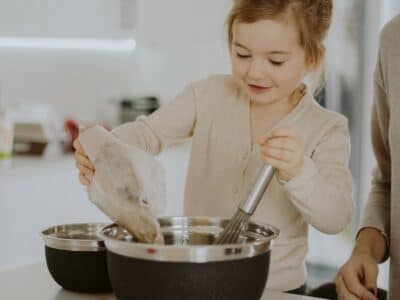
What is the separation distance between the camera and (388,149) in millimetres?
1275

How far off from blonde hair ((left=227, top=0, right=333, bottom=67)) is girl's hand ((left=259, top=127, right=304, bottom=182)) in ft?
1.02

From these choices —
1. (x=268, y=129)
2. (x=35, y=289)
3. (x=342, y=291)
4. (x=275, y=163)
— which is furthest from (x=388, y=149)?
(x=35, y=289)

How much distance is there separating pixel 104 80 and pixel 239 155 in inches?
89.0

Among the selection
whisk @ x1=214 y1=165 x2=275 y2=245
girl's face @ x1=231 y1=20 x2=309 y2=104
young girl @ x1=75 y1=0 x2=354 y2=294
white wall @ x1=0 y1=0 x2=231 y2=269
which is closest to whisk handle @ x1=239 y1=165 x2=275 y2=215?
whisk @ x1=214 y1=165 x2=275 y2=245

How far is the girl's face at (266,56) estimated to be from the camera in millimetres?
1173

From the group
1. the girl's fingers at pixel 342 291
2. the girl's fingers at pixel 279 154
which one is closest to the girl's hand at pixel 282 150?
the girl's fingers at pixel 279 154

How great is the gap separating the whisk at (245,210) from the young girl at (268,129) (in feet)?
0.45

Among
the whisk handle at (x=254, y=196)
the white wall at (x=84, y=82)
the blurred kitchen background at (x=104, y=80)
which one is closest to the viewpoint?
the whisk handle at (x=254, y=196)

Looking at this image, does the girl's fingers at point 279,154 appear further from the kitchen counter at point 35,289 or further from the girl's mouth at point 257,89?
the girl's mouth at point 257,89

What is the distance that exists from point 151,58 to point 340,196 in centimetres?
270

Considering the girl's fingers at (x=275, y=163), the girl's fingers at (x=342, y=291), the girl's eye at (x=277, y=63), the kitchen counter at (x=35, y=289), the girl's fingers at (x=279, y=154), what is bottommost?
the girl's fingers at (x=342, y=291)

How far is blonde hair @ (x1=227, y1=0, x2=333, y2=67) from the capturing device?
120 centimetres

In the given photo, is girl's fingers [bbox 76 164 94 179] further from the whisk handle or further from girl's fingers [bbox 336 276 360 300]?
girl's fingers [bbox 336 276 360 300]

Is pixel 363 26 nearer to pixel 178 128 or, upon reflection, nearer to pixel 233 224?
pixel 178 128
